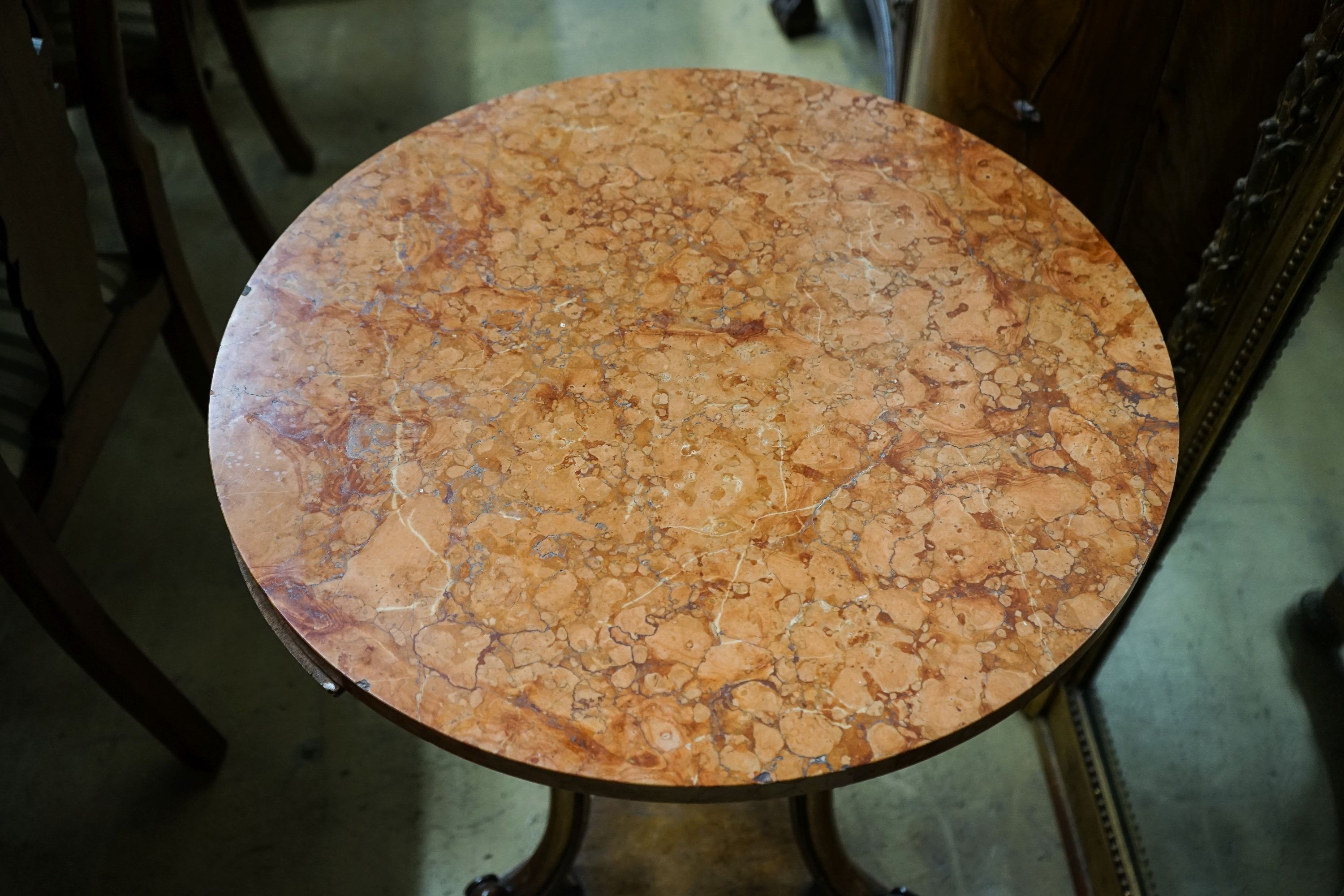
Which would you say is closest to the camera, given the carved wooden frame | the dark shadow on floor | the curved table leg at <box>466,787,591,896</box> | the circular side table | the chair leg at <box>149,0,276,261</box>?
the circular side table

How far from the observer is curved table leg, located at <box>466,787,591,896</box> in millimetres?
1283

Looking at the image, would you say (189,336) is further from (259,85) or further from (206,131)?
(259,85)

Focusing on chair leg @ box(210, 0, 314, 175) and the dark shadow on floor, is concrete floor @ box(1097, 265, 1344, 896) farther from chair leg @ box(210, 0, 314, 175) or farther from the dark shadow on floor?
chair leg @ box(210, 0, 314, 175)

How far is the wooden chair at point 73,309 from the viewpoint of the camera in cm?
116

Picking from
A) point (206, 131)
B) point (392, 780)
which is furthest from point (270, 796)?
point (206, 131)

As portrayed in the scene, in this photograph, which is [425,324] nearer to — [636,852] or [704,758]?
[704,758]

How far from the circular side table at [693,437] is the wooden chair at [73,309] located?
351 millimetres

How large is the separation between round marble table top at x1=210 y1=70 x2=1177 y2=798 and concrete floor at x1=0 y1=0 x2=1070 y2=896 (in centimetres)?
77

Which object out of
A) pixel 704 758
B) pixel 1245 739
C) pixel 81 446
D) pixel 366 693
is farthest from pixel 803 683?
pixel 81 446

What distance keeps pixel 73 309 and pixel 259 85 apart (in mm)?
1133

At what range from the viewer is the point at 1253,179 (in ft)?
3.48

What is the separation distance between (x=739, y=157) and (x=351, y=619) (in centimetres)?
66

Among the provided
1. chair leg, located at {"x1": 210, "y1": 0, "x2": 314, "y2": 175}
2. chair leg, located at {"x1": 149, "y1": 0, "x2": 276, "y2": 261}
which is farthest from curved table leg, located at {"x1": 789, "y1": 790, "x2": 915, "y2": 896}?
chair leg, located at {"x1": 210, "y1": 0, "x2": 314, "y2": 175}

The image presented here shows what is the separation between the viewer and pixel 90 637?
4.28ft
